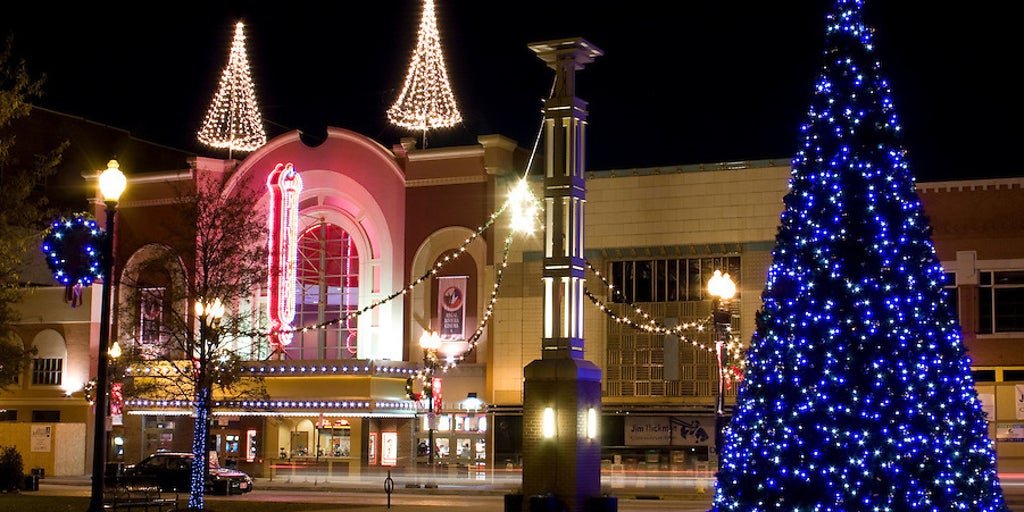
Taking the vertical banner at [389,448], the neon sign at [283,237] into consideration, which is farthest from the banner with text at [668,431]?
the neon sign at [283,237]

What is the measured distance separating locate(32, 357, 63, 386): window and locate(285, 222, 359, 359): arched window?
12.4m

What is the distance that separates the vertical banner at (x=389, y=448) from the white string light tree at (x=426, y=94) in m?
13.8

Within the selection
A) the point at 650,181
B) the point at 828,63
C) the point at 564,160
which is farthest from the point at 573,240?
the point at 650,181

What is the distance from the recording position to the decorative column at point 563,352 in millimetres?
29422

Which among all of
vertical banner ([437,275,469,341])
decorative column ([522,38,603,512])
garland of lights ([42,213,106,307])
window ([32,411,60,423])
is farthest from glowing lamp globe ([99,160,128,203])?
window ([32,411,60,423])

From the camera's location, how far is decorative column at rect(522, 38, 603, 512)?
96.5 ft

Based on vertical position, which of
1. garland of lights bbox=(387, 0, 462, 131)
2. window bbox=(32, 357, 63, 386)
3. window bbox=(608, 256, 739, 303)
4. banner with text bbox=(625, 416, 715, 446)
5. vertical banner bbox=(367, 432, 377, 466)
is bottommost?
vertical banner bbox=(367, 432, 377, 466)

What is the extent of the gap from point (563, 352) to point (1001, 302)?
27.0 meters

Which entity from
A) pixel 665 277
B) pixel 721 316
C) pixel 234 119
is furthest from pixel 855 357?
pixel 234 119

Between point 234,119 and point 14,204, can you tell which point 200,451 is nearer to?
point 14,204

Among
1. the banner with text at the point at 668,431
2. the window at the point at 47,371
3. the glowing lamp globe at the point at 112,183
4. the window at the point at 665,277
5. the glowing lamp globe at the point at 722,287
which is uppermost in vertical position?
the window at the point at 665,277

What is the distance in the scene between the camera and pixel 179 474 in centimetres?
4538

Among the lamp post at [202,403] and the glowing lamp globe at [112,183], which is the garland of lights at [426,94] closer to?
the lamp post at [202,403]

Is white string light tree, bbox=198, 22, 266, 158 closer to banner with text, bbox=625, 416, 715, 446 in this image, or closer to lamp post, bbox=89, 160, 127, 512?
banner with text, bbox=625, 416, 715, 446
